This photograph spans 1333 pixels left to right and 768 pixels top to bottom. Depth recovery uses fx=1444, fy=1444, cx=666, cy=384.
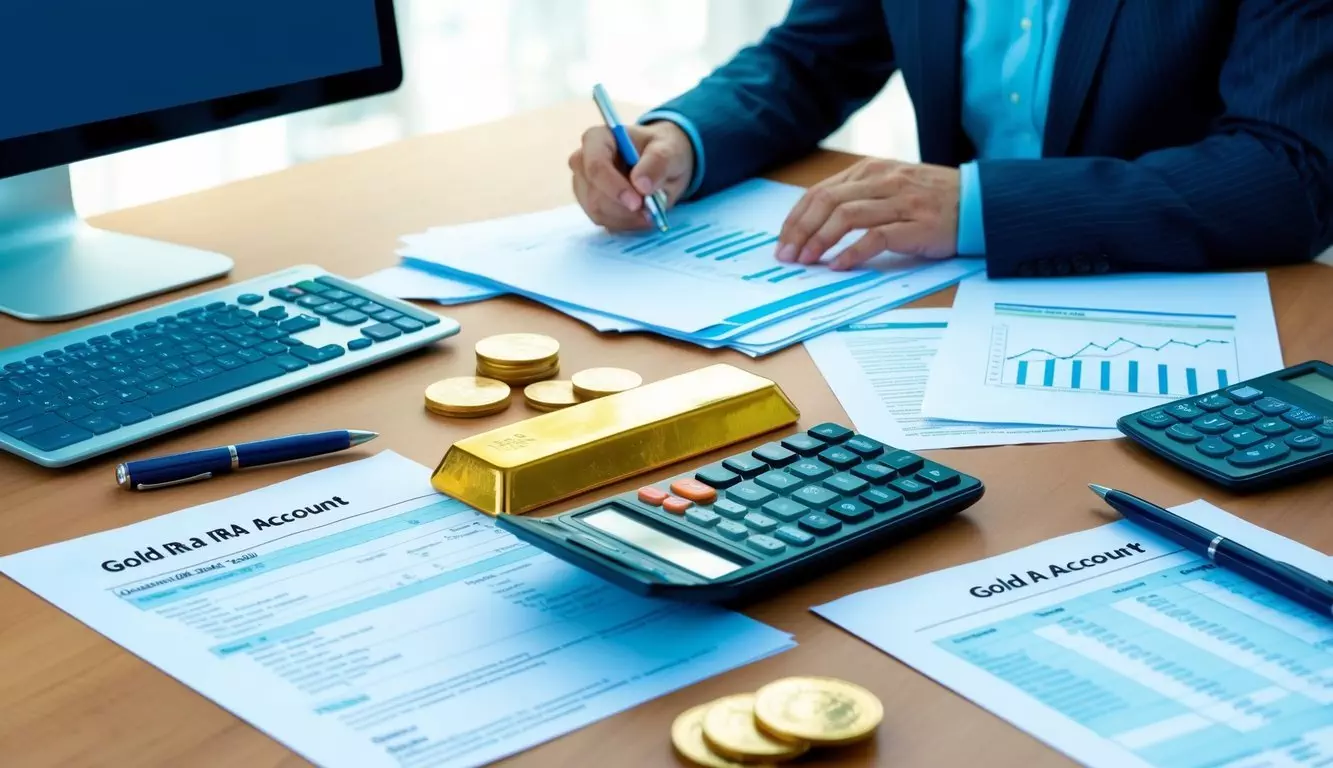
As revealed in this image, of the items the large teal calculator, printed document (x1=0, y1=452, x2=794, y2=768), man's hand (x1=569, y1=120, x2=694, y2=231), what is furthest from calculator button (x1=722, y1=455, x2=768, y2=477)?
man's hand (x1=569, y1=120, x2=694, y2=231)

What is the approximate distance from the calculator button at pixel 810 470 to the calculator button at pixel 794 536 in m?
0.06

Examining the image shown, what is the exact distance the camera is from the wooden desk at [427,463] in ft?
1.92

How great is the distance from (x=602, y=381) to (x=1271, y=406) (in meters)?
0.41

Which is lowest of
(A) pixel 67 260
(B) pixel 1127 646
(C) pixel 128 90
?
(B) pixel 1127 646

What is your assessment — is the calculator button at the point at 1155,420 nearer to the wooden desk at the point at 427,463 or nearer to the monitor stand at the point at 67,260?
the wooden desk at the point at 427,463

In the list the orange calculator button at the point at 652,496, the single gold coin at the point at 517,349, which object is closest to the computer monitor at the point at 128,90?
the single gold coin at the point at 517,349

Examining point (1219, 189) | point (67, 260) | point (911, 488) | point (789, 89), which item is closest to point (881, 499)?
point (911, 488)

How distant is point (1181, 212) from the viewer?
115 centimetres

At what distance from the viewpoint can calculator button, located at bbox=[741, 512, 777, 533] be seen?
2.32 ft

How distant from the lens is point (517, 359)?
0.95 m

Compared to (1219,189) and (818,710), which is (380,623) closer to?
(818,710)

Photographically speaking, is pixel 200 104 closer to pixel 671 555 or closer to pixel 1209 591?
pixel 671 555

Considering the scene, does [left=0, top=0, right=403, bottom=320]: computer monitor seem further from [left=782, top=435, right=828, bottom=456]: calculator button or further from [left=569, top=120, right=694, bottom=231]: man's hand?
[left=782, top=435, right=828, bottom=456]: calculator button

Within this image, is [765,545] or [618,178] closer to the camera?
[765,545]
